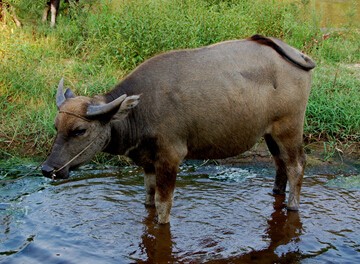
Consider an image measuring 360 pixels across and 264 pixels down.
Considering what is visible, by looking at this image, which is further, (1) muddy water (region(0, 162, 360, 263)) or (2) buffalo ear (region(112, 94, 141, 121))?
(1) muddy water (region(0, 162, 360, 263))

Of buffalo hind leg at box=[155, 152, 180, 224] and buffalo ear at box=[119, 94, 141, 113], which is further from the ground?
buffalo ear at box=[119, 94, 141, 113]

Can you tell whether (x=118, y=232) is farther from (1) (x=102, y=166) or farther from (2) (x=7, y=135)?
(2) (x=7, y=135)

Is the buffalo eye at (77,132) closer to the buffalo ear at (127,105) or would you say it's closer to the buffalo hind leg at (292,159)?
the buffalo ear at (127,105)

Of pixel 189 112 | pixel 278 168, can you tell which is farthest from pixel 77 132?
pixel 278 168

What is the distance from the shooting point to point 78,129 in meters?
4.62

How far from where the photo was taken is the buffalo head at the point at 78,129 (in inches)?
180

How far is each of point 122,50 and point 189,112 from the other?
3.48 m

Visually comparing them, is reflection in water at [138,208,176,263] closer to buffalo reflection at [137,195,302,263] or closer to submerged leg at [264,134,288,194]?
buffalo reflection at [137,195,302,263]

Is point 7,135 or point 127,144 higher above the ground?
point 127,144

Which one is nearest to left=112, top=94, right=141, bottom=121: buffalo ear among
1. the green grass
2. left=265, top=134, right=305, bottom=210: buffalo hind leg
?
left=265, top=134, right=305, bottom=210: buffalo hind leg

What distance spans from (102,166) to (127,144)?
6.31 ft

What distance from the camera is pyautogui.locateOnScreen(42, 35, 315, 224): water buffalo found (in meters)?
4.68

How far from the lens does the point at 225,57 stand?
5.24 m

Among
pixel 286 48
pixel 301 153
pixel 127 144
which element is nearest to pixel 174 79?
pixel 127 144
